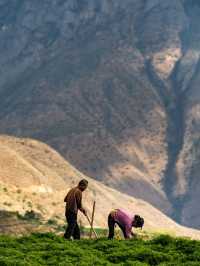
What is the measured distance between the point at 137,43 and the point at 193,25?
1559 centimetres

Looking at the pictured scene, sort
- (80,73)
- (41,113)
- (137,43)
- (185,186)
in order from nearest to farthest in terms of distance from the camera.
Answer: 1. (185,186)
2. (41,113)
3. (80,73)
4. (137,43)

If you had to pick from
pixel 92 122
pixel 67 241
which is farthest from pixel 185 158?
pixel 67 241

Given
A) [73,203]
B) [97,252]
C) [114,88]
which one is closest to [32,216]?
[73,203]

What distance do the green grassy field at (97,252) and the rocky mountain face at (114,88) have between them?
4145 inches

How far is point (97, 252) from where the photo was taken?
21.9m

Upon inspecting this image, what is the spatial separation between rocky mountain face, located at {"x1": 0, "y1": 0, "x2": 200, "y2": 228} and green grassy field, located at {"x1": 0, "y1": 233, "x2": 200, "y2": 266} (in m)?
105

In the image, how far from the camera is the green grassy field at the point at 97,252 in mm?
20078

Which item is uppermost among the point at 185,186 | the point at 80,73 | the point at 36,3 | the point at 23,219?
the point at 36,3

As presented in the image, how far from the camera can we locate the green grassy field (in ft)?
65.9

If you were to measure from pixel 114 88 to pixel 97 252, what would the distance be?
134471 millimetres

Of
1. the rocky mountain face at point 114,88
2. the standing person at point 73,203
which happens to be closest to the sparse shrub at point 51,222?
the standing person at point 73,203

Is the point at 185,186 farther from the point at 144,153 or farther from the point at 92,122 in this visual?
the point at 92,122

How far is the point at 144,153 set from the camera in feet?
473

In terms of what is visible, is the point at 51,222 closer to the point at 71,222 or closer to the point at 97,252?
the point at 71,222
